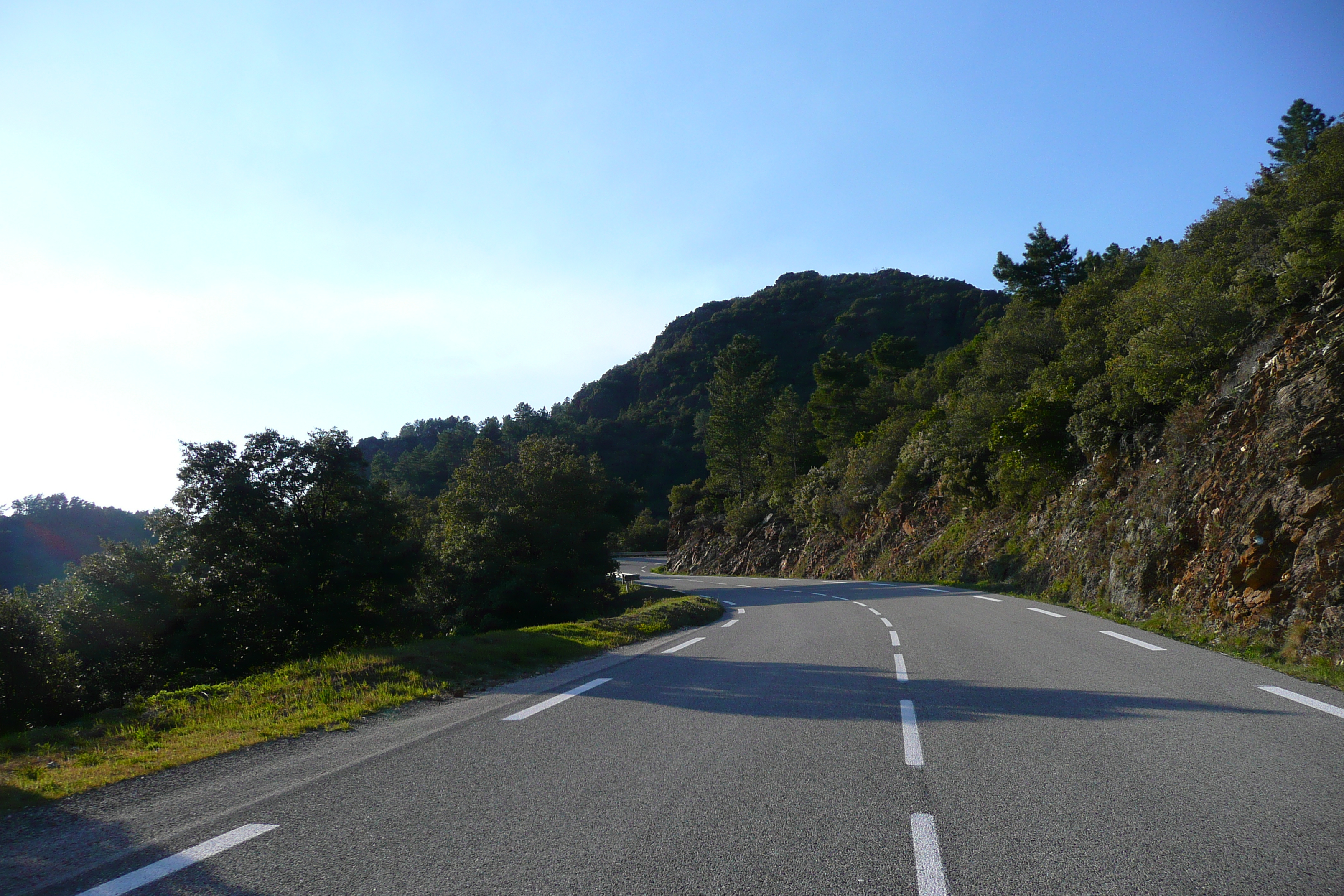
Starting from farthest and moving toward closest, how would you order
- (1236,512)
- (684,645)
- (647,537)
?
(647,537) → (1236,512) → (684,645)

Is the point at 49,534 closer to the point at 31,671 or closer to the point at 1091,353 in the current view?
the point at 31,671

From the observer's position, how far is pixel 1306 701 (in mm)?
6543

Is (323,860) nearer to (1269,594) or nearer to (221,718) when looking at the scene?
(221,718)

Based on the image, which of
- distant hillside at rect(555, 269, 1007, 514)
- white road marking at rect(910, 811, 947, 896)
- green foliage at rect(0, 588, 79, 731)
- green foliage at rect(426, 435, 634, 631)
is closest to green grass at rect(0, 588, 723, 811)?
white road marking at rect(910, 811, 947, 896)

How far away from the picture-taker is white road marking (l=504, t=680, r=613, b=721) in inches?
255

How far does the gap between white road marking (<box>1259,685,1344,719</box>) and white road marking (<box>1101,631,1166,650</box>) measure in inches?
110

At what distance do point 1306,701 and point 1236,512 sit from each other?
301 inches

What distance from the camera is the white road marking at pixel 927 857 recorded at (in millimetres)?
3117

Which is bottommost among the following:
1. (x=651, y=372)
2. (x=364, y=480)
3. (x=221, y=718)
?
(x=221, y=718)

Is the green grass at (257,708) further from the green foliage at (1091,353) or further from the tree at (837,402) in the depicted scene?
the tree at (837,402)

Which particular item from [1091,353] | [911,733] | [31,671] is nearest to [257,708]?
[911,733]

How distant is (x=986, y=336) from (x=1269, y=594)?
33.5 metres

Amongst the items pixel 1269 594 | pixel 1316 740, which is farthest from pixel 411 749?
pixel 1269 594

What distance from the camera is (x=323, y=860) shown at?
137 inches
